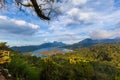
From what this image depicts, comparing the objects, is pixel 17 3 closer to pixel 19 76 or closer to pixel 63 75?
pixel 19 76

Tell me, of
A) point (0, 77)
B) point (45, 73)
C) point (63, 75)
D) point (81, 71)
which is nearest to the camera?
point (0, 77)

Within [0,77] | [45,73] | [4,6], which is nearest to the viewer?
[0,77]

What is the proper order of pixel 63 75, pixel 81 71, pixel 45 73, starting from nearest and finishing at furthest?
1. pixel 45 73
2. pixel 63 75
3. pixel 81 71

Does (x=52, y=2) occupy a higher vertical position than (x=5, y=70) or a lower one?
higher

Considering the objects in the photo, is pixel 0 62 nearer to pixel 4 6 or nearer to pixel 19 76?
pixel 19 76

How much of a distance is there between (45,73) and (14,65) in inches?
70.8

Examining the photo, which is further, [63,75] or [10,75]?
[63,75]

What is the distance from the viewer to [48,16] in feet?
40.7

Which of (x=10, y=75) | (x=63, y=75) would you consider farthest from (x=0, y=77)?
(x=63, y=75)

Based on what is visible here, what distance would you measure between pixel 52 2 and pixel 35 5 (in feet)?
2.77

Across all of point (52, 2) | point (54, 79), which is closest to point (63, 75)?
point (54, 79)

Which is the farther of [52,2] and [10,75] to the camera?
[52,2]

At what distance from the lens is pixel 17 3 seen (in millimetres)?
11633

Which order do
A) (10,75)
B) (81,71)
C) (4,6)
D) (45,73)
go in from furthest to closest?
1. (81,71)
2. (45,73)
3. (4,6)
4. (10,75)
